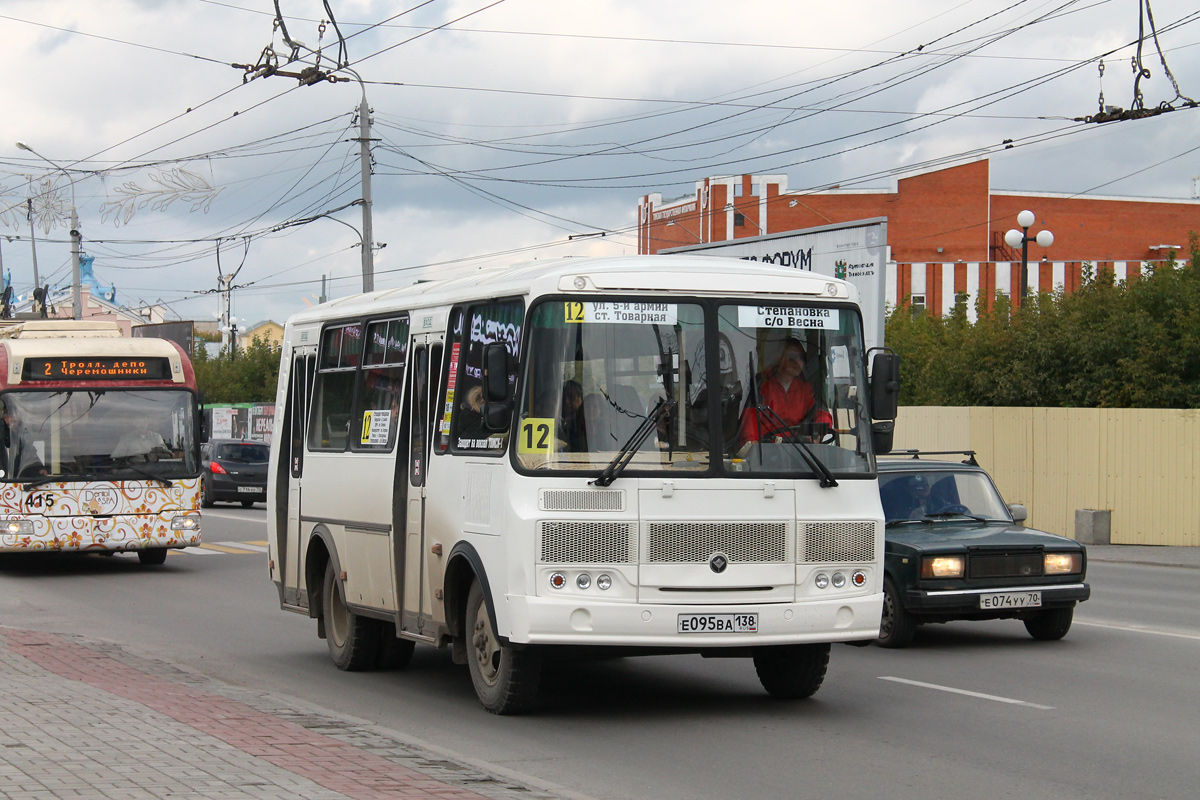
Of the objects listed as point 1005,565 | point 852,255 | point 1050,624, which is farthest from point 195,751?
point 852,255

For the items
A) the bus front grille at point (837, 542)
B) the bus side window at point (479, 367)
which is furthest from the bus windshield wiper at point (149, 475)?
the bus front grille at point (837, 542)

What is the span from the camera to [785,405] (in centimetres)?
902

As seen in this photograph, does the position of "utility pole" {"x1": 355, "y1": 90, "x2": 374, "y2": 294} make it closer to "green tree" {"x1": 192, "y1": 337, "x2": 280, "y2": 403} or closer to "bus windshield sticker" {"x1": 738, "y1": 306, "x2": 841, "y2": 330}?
"bus windshield sticker" {"x1": 738, "y1": 306, "x2": 841, "y2": 330}

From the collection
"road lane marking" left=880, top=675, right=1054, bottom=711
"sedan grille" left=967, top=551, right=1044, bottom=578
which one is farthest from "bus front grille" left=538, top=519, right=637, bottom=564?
"sedan grille" left=967, top=551, right=1044, bottom=578

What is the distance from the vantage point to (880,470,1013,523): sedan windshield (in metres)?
13.1

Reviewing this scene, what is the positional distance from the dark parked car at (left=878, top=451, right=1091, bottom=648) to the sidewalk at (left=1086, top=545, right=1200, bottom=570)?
36.2ft

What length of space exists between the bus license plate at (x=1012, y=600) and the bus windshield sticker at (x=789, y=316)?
12.1 ft

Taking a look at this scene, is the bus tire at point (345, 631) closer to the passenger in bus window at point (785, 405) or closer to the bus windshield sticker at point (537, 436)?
the bus windshield sticker at point (537, 436)

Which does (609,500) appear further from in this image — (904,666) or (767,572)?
(904,666)

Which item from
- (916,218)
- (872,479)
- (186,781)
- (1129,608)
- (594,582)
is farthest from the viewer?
(916,218)

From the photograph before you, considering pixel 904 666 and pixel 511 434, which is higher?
pixel 511 434

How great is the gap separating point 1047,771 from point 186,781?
13.9 ft

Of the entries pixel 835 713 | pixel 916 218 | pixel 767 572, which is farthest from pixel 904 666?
pixel 916 218

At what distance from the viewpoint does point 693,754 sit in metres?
8.08
